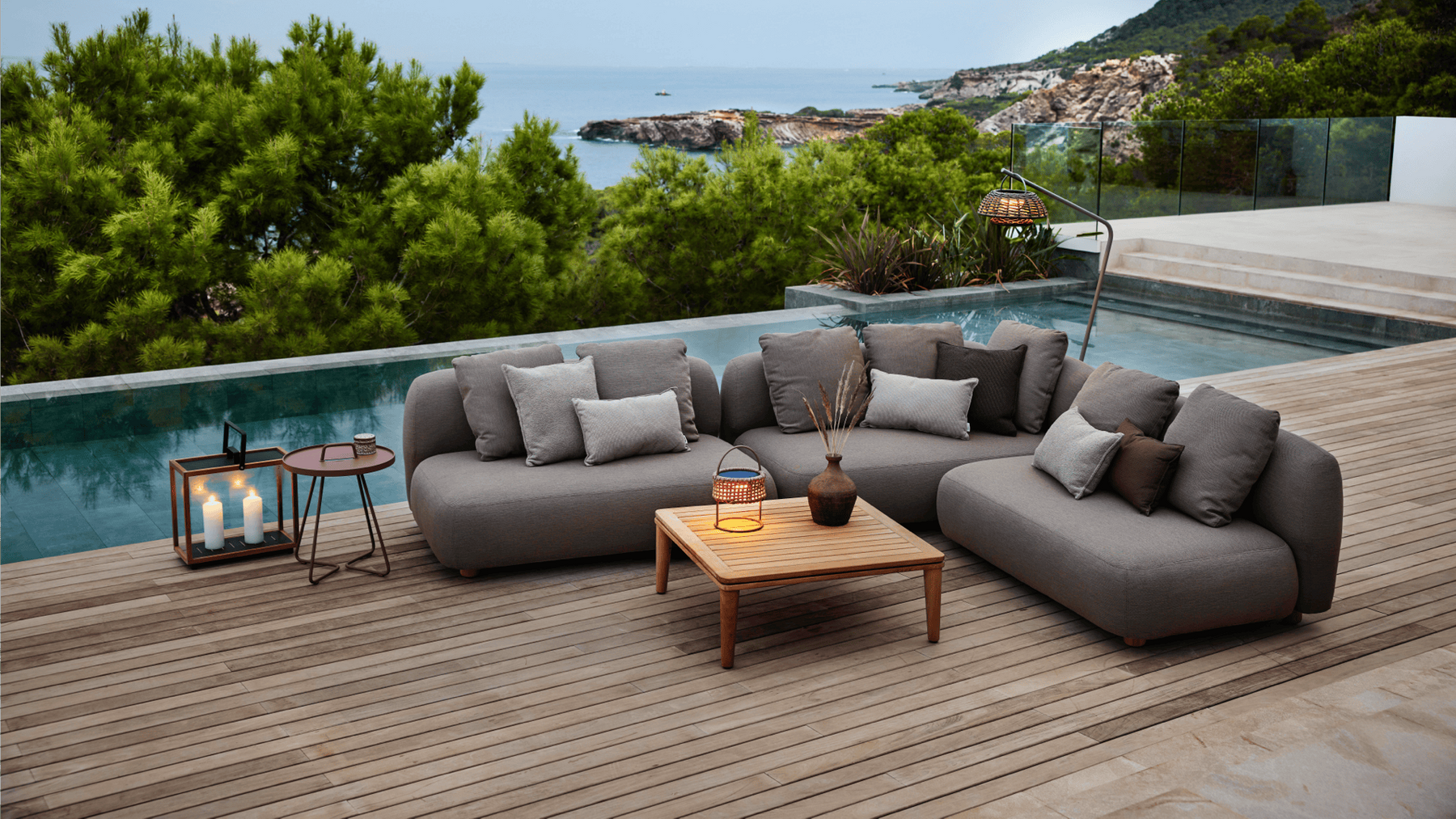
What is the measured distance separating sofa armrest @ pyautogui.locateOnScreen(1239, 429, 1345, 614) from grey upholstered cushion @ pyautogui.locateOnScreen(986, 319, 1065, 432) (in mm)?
1230

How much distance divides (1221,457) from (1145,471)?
0.78ft

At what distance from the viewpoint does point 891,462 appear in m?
4.47

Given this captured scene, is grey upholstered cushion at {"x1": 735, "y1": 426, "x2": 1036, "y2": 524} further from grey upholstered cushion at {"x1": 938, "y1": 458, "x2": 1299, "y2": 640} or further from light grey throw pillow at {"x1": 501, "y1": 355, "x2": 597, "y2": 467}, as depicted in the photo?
light grey throw pillow at {"x1": 501, "y1": 355, "x2": 597, "y2": 467}

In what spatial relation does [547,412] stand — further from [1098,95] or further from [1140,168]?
[1098,95]

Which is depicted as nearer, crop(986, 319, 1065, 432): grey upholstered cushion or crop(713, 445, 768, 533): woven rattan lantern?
crop(713, 445, 768, 533): woven rattan lantern

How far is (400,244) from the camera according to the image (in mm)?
11078

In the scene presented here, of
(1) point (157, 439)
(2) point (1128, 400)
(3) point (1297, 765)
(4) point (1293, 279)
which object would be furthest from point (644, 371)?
(4) point (1293, 279)

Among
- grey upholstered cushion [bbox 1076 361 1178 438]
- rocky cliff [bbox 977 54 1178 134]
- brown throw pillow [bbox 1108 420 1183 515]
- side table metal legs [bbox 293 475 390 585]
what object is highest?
rocky cliff [bbox 977 54 1178 134]

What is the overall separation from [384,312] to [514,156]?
242cm

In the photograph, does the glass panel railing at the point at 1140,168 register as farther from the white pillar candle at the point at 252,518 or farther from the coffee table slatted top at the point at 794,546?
the white pillar candle at the point at 252,518

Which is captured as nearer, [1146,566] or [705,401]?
[1146,566]

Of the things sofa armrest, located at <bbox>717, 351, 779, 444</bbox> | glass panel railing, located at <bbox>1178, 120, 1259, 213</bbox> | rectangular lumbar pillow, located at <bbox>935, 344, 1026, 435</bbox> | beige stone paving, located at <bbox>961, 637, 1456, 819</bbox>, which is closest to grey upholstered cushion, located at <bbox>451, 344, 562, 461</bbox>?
sofa armrest, located at <bbox>717, 351, 779, 444</bbox>

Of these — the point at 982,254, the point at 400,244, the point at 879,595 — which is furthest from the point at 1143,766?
the point at 400,244

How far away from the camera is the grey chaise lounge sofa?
4.00m
